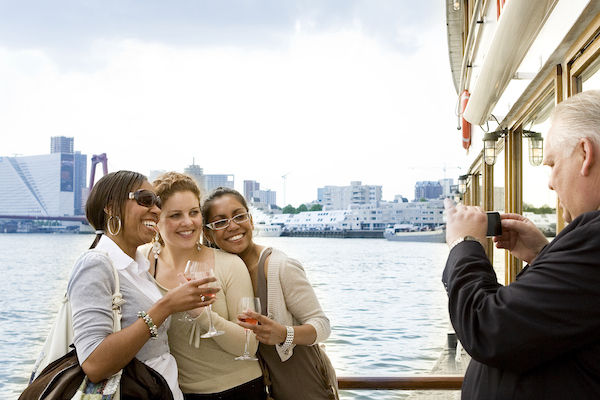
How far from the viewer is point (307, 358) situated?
6.98 feet

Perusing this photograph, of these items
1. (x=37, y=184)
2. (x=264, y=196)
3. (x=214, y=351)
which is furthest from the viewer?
(x=264, y=196)

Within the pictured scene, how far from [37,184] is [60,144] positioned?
11.3 metres

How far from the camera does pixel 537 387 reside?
3.55ft

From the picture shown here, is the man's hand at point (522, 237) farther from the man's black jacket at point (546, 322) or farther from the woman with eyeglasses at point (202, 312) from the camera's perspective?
the woman with eyeglasses at point (202, 312)

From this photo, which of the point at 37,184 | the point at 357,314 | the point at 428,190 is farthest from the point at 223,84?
the point at 357,314

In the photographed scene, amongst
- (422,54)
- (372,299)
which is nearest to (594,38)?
(372,299)

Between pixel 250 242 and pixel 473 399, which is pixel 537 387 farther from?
pixel 250 242

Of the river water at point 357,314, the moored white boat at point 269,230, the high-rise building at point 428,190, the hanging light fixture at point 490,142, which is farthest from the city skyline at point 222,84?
→ the hanging light fixture at point 490,142

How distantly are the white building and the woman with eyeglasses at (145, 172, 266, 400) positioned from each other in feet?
168

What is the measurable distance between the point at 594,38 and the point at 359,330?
13210mm

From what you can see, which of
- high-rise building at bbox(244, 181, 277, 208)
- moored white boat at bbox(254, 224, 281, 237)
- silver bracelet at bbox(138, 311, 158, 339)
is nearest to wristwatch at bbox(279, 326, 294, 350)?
silver bracelet at bbox(138, 311, 158, 339)

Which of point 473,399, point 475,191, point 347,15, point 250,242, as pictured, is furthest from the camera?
point 347,15

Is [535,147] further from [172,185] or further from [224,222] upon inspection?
[172,185]

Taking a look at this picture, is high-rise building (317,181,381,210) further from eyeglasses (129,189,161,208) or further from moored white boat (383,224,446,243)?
eyeglasses (129,189,161,208)
